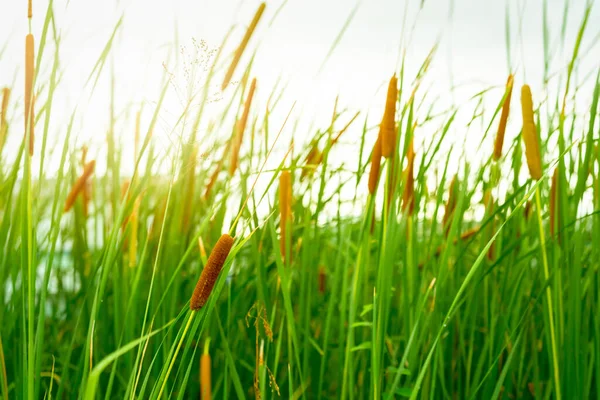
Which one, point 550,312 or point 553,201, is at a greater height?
point 553,201

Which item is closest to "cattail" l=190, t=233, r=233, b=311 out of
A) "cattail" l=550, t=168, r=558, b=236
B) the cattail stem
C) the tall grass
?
the tall grass

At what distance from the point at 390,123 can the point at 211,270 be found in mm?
384

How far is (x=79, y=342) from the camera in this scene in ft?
5.26

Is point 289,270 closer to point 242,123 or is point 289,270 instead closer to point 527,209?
point 242,123

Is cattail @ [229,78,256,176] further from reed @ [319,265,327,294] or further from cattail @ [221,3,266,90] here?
reed @ [319,265,327,294]

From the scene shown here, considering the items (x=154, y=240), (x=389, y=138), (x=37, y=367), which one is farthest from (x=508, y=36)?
(x=37, y=367)

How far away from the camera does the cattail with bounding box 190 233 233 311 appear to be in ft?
2.28

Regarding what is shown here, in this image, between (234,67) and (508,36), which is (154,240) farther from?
(508,36)

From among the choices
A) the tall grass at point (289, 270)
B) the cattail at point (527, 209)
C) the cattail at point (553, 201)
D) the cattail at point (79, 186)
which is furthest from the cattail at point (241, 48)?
the cattail at point (527, 209)

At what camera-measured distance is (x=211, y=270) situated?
714 millimetres

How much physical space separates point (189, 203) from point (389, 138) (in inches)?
23.3

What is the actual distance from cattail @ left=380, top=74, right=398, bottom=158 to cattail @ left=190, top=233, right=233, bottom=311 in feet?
1.17

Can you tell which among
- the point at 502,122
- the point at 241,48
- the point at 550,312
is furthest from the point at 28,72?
the point at 550,312

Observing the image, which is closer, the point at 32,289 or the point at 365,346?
the point at 32,289
